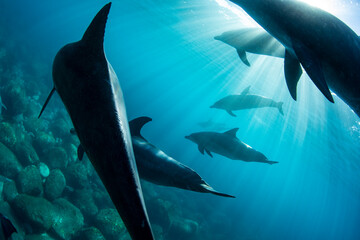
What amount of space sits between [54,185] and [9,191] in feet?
5.36

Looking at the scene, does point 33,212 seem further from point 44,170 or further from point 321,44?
point 321,44

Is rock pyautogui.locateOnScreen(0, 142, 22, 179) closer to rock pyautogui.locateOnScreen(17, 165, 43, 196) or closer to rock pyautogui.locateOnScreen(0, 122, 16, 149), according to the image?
rock pyautogui.locateOnScreen(17, 165, 43, 196)

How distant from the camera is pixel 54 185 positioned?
853 cm

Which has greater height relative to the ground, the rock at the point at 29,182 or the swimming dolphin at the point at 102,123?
the swimming dolphin at the point at 102,123

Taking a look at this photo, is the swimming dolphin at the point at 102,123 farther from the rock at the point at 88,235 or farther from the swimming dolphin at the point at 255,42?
the rock at the point at 88,235

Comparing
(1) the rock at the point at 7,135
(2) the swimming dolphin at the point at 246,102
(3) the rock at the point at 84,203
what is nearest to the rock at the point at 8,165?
(1) the rock at the point at 7,135

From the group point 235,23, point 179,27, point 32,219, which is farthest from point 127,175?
point 179,27

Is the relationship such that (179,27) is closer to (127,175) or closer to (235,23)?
(235,23)

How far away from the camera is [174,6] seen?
24.6 metres

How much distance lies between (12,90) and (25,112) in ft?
4.92

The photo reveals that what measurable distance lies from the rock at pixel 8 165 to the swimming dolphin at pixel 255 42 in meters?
8.75

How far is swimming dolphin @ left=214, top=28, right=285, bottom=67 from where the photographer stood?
12.5ft

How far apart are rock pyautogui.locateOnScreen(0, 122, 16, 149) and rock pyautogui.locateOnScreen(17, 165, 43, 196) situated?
6.58 feet

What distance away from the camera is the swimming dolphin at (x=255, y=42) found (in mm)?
3795
